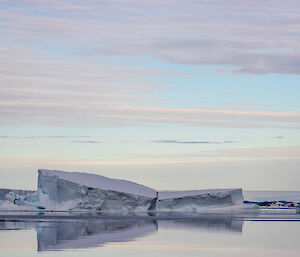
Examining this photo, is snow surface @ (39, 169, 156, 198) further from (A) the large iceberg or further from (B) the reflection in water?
(B) the reflection in water

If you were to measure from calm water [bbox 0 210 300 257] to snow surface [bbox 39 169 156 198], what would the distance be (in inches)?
500

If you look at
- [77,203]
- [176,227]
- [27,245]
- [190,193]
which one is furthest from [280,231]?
[190,193]

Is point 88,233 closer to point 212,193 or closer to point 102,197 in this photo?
point 102,197

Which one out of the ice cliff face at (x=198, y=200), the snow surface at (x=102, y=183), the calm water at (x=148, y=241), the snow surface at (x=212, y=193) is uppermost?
the snow surface at (x=102, y=183)

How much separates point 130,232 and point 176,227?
288 centimetres

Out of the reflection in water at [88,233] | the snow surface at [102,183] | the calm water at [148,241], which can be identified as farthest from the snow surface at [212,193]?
the calm water at [148,241]

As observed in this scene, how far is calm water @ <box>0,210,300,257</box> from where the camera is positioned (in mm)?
14391

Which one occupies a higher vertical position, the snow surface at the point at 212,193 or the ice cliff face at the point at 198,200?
the snow surface at the point at 212,193

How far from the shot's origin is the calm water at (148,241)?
14391mm

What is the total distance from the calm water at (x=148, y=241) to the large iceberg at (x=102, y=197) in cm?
1227

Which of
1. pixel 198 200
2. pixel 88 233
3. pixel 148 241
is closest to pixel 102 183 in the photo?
pixel 198 200

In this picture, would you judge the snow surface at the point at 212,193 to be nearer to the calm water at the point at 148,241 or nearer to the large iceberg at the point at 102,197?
the large iceberg at the point at 102,197

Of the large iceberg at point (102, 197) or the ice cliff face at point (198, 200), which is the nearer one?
the large iceberg at point (102, 197)

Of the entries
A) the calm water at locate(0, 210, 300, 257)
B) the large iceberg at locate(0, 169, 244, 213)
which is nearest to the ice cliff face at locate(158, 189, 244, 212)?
the large iceberg at locate(0, 169, 244, 213)
